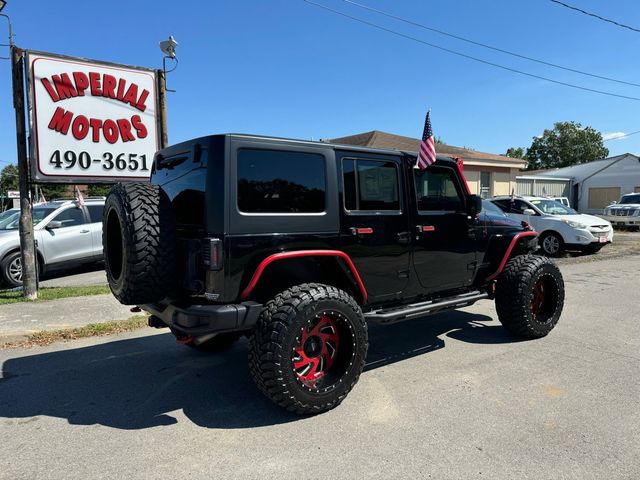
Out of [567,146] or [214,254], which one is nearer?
[214,254]

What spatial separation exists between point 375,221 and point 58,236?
8.23 metres

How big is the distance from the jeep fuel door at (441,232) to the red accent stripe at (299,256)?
2.55ft

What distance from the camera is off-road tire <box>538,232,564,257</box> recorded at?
1298 cm

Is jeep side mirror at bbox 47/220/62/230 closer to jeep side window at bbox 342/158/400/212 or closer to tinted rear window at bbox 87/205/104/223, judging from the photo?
tinted rear window at bbox 87/205/104/223

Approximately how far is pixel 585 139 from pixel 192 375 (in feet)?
215

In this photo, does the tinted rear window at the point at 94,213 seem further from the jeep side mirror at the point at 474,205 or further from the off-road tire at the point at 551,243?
the off-road tire at the point at 551,243

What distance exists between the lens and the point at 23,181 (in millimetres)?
7184

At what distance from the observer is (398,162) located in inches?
171

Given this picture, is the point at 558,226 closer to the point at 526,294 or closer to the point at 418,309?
the point at 526,294

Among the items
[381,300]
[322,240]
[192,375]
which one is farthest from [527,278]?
[192,375]

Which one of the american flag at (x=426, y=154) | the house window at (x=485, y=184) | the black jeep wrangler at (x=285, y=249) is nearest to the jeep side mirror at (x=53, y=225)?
the black jeep wrangler at (x=285, y=249)

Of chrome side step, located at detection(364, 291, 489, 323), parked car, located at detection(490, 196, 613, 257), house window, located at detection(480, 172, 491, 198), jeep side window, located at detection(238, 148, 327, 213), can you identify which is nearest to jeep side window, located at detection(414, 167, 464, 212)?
chrome side step, located at detection(364, 291, 489, 323)

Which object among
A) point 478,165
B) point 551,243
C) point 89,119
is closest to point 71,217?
point 89,119

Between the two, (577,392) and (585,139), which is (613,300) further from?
(585,139)
